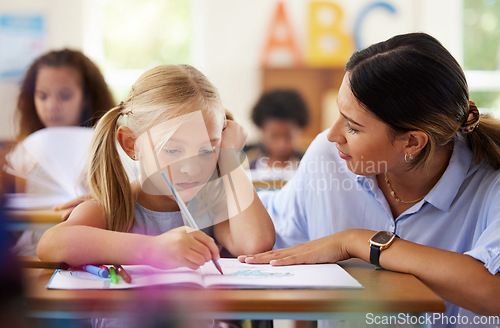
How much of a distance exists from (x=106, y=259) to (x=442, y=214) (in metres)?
0.72

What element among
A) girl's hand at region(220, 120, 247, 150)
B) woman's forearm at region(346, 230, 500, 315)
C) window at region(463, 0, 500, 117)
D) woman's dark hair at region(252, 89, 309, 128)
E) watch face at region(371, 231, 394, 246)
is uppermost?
window at region(463, 0, 500, 117)

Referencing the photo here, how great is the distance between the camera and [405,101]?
1.06m

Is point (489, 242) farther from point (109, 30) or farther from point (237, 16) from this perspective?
point (109, 30)

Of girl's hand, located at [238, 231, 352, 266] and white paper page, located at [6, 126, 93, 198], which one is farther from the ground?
white paper page, located at [6, 126, 93, 198]

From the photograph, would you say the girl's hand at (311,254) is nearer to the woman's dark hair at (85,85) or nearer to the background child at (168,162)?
the background child at (168,162)

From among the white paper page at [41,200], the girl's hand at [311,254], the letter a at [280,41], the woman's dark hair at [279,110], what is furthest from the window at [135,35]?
the girl's hand at [311,254]

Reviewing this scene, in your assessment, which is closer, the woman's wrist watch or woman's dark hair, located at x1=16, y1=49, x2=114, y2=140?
the woman's wrist watch

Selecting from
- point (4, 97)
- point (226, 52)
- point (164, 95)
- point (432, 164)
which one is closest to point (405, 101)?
point (432, 164)

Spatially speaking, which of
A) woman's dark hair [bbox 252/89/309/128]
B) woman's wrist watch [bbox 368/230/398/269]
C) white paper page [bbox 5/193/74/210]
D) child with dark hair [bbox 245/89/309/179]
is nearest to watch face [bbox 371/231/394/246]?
woman's wrist watch [bbox 368/230/398/269]

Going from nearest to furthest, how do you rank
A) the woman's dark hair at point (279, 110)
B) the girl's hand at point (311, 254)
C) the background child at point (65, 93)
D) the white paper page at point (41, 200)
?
the girl's hand at point (311, 254), the white paper page at point (41, 200), the background child at point (65, 93), the woman's dark hair at point (279, 110)

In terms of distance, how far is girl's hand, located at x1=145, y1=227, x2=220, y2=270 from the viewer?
2.78 feet

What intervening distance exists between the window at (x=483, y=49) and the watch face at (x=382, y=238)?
534cm

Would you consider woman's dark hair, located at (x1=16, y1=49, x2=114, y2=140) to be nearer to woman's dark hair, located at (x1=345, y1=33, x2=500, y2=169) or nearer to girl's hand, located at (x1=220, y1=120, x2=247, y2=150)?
girl's hand, located at (x1=220, y1=120, x2=247, y2=150)

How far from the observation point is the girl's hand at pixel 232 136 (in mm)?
1226
